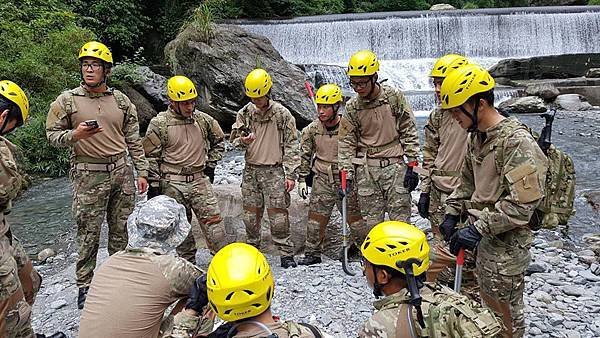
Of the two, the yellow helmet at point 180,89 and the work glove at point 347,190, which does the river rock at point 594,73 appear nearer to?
the work glove at point 347,190

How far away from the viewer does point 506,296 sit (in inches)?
143

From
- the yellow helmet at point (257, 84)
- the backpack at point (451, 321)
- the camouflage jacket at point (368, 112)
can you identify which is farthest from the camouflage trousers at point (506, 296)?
the yellow helmet at point (257, 84)

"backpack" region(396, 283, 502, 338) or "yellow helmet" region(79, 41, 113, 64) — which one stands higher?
"yellow helmet" region(79, 41, 113, 64)

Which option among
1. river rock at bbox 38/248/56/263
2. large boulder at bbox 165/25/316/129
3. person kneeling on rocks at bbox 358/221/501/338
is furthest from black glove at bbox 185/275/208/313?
large boulder at bbox 165/25/316/129

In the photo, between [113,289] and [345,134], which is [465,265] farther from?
[113,289]

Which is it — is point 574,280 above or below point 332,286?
below

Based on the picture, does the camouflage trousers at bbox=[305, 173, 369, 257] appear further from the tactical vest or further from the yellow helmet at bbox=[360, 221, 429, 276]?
the yellow helmet at bbox=[360, 221, 429, 276]

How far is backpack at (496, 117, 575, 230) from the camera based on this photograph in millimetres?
3590

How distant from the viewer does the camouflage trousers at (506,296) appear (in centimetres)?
360

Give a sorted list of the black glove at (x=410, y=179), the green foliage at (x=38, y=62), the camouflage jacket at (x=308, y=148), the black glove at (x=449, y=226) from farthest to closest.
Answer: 1. the green foliage at (x=38, y=62)
2. the camouflage jacket at (x=308, y=148)
3. the black glove at (x=410, y=179)
4. the black glove at (x=449, y=226)

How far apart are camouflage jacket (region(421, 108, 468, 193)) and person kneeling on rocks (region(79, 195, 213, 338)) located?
2915mm

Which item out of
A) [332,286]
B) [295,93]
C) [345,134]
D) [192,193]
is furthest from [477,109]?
[295,93]

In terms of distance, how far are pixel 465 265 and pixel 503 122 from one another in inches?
58.1

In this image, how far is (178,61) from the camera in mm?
16172
